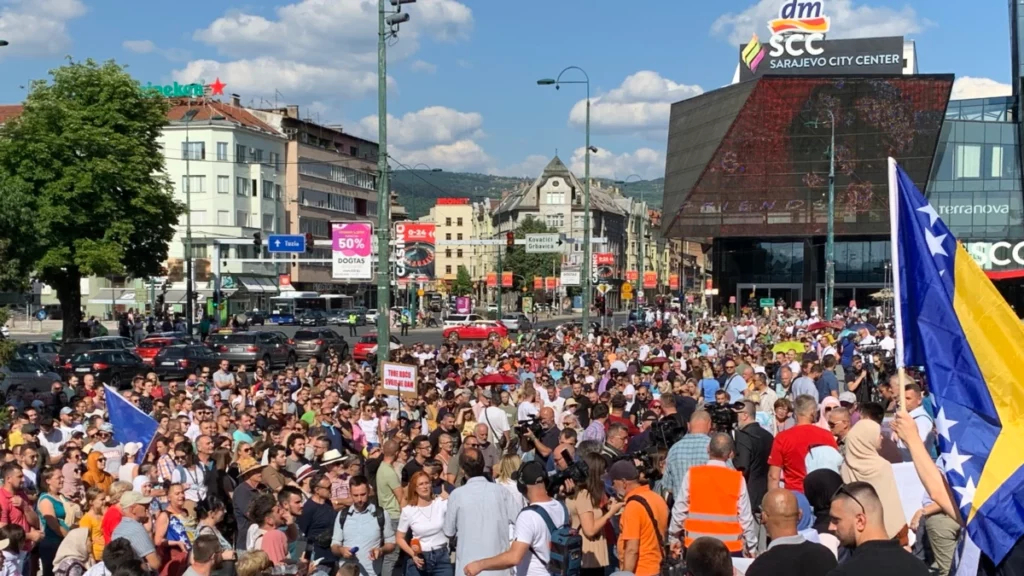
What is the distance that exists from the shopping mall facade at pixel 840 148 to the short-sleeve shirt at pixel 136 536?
71178 millimetres

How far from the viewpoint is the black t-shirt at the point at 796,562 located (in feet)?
19.1

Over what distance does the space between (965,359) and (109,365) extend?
3340 centimetres

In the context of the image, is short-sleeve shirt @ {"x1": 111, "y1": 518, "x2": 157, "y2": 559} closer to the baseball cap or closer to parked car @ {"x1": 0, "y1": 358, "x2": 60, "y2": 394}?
the baseball cap

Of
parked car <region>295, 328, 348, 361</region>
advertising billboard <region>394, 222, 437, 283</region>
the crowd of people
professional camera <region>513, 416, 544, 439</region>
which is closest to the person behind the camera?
the crowd of people

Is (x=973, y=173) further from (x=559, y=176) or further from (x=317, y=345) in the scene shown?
(x=559, y=176)

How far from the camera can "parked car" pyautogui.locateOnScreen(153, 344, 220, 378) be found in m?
38.8

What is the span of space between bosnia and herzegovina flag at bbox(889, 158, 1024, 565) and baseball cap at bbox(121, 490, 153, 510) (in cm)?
517

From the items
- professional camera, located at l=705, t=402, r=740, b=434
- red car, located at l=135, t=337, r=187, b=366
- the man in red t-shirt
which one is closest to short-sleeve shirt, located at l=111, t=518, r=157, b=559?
the man in red t-shirt

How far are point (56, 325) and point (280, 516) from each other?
76.7m

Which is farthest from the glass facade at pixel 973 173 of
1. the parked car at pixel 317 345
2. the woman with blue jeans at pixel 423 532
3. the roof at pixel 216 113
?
the woman with blue jeans at pixel 423 532

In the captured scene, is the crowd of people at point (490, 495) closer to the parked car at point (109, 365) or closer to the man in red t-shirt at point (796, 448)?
the man in red t-shirt at point (796, 448)

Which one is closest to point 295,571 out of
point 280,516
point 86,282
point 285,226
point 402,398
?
point 280,516

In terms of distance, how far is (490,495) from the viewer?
851 cm

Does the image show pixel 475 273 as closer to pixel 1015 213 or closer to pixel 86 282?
pixel 86 282
